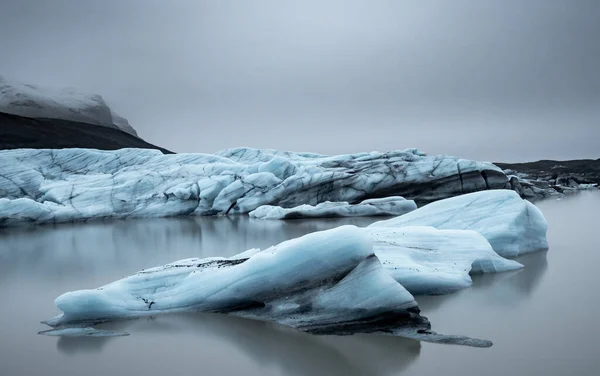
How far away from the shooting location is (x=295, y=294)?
184 inches

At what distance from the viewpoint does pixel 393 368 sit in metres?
3.56

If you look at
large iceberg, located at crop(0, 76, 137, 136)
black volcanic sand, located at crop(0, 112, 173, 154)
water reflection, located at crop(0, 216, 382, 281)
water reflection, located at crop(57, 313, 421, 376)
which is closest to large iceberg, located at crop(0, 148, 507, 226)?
water reflection, located at crop(0, 216, 382, 281)

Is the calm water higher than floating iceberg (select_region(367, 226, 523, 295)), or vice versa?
floating iceberg (select_region(367, 226, 523, 295))

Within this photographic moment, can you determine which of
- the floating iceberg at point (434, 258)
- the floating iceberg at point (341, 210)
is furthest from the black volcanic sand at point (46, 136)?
the floating iceberg at point (434, 258)

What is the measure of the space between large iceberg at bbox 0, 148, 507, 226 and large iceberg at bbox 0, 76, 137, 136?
136 feet

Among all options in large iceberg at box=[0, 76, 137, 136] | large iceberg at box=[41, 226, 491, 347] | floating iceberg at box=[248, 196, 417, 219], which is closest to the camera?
large iceberg at box=[41, 226, 491, 347]

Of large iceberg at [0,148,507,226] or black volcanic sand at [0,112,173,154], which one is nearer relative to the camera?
large iceberg at [0,148,507,226]

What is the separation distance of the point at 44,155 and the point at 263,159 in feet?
29.8

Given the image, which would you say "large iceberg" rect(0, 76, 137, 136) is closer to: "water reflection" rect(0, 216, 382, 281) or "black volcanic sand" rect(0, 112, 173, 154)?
"black volcanic sand" rect(0, 112, 173, 154)

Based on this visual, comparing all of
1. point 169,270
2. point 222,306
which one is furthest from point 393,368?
point 169,270

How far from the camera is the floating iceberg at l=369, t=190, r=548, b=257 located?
776cm

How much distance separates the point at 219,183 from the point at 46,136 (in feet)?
88.7

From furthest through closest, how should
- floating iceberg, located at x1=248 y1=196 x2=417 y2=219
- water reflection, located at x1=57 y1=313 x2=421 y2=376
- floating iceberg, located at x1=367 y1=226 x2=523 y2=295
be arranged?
floating iceberg, located at x1=248 y1=196 x2=417 y2=219 → floating iceberg, located at x1=367 y1=226 x2=523 y2=295 → water reflection, located at x1=57 y1=313 x2=421 y2=376

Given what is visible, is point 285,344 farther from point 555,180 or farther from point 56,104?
point 56,104
